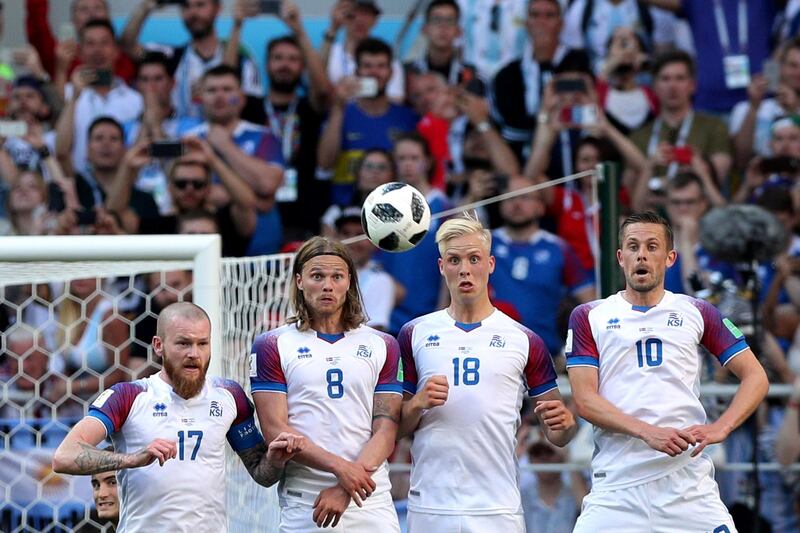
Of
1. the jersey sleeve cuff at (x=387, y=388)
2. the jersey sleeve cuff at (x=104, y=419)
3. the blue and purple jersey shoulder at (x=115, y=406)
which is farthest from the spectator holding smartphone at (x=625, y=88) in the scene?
the jersey sleeve cuff at (x=104, y=419)

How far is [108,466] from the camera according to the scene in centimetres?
512

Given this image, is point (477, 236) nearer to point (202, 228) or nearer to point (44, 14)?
point (202, 228)

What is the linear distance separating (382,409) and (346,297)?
51 centimetres

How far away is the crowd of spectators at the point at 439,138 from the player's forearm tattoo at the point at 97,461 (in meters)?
4.11

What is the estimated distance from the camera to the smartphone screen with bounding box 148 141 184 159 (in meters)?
10.0

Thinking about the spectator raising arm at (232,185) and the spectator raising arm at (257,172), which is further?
the spectator raising arm at (257,172)

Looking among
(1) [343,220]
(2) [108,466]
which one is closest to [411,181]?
(1) [343,220]

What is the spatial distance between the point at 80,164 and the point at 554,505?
4.91 meters

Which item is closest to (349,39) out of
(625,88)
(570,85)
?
(570,85)

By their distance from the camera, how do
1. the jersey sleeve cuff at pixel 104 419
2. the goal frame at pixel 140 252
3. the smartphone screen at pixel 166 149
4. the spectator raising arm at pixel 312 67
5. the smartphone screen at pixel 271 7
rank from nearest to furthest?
the jersey sleeve cuff at pixel 104 419
the goal frame at pixel 140 252
the smartphone screen at pixel 166 149
the spectator raising arm at pixel 312 67
the smartphone screen at pixel 271 7

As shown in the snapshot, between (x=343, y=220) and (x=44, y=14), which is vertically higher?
(x=44, y=14)

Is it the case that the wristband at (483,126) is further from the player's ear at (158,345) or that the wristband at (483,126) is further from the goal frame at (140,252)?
the player's ear at (158,345)

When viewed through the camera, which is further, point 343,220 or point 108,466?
point 343,220

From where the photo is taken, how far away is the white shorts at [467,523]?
5.63m
